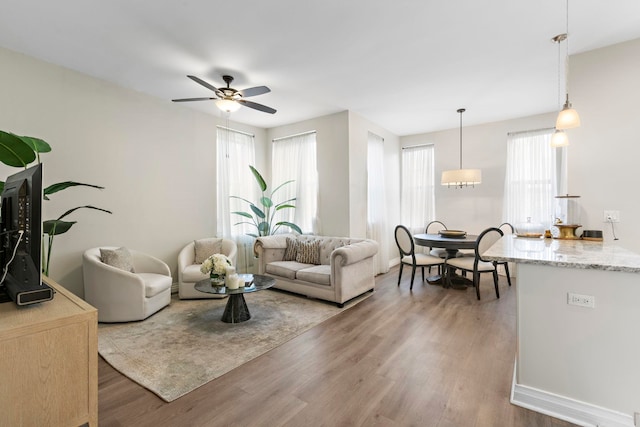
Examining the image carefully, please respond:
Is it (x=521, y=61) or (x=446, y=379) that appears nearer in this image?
(x=446, y=379)

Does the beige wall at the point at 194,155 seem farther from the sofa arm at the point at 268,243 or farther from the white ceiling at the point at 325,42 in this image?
the sofa arm at the point at 268,243

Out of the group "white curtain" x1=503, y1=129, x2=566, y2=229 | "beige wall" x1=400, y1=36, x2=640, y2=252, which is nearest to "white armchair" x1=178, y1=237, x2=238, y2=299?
"beige wall" x1=400, y1=36, x2=640, y2=252

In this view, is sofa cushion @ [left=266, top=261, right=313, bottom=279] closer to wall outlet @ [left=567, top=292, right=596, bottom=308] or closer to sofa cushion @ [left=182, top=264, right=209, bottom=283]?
sofa cushion @ [left=182, top=264, right=209, bottom=283]

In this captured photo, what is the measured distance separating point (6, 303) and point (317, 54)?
10.1 feet

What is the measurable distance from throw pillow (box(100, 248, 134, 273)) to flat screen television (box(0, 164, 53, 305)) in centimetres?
206

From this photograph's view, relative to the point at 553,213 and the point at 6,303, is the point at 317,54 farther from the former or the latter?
the point at 553,213

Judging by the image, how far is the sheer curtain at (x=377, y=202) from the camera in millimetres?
5492

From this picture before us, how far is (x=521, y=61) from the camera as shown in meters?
3.21

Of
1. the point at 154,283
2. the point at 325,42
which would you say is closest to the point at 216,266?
the point at 154,283

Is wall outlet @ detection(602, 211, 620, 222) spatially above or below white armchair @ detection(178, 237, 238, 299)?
above

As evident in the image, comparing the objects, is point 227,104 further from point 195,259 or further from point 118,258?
point 195,259

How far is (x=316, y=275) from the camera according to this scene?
13.1 ft

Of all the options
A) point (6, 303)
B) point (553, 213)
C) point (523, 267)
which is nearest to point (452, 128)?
point (553, 213)

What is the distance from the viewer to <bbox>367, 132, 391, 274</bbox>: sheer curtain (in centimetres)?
549
